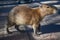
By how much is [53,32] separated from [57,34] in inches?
5.6

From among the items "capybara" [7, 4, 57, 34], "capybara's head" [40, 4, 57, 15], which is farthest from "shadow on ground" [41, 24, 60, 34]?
"capybara's head" [40, 4, 57, 15]

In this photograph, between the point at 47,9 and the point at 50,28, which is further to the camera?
the point at 50,28

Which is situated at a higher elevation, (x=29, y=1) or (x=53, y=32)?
(x=29, y=1)

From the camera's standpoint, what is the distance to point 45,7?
13.2ft

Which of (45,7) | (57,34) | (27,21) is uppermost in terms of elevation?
(45,7)

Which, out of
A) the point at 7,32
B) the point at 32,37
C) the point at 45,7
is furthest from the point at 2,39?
the point at 45,7

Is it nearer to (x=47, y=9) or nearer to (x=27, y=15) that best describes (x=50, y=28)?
(x=47, y=9)

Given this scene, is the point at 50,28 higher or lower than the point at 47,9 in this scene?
lower

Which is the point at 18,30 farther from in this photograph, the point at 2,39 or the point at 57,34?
the point at 57,34

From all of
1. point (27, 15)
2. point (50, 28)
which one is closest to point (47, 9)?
point (27, 15)

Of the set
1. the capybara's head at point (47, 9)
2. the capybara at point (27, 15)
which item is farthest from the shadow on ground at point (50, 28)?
the capybara's head at point (47, 9)

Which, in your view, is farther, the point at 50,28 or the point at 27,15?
the point at 50,28

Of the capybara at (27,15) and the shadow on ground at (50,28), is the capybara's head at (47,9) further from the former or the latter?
the shadow on ground at (50,28)

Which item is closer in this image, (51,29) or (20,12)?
(20,12)
